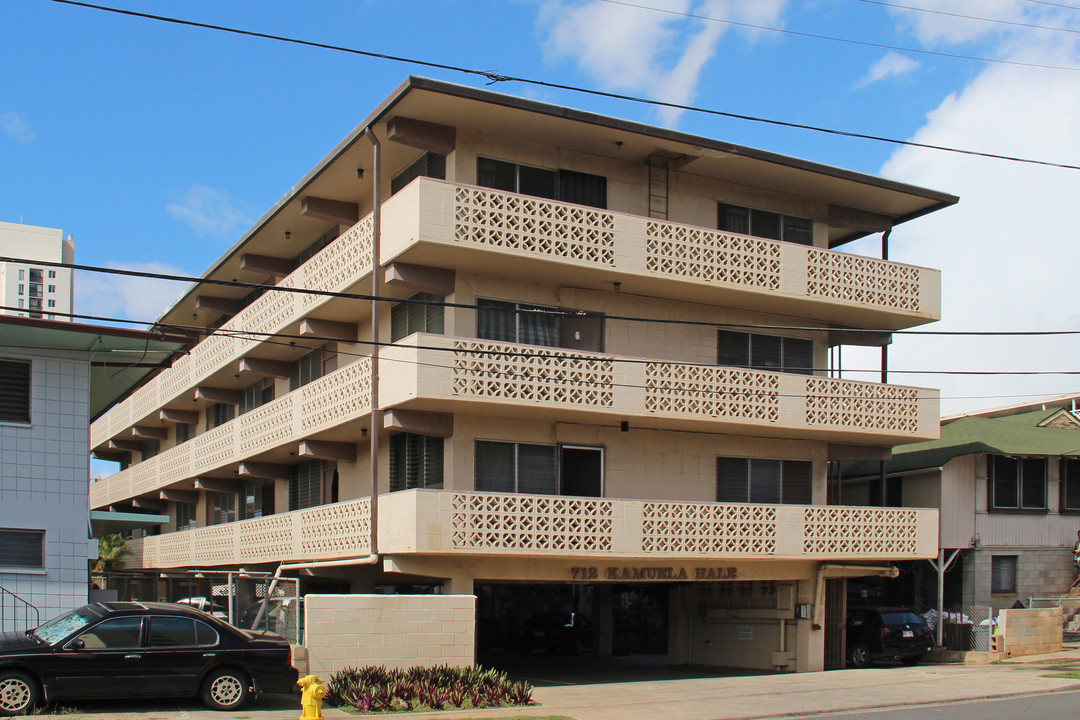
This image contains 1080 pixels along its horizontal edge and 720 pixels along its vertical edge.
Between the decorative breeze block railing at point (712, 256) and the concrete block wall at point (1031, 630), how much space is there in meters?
10.00

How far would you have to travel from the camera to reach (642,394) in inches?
924

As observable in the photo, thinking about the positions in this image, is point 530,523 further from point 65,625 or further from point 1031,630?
point 1031,630

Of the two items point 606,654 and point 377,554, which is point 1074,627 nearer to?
point 606,654

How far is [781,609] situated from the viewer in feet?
88.1

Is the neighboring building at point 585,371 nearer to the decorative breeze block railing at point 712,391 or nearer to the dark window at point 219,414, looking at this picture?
the decorative breeze block railing at point 712,391

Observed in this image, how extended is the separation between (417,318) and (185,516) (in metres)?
20.1

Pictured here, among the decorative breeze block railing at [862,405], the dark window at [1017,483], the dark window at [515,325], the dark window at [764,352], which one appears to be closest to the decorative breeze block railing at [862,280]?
the dark window at [764,352]

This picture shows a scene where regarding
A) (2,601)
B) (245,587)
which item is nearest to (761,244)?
(245,587)

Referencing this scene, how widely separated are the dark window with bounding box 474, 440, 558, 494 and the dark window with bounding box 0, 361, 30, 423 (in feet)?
27.6

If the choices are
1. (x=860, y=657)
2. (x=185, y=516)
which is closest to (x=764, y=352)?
(x=860, y=657)

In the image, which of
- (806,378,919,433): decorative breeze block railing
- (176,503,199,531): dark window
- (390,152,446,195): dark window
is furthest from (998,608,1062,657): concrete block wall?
(176,503,199,531): dark window

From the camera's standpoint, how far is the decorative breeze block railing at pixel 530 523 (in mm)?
21438

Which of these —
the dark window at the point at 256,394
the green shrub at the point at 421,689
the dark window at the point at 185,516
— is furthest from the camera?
the dark window at the point at 185,516

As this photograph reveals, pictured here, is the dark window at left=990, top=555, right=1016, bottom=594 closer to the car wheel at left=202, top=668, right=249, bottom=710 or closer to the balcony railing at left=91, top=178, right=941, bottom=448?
the balcony railing at left=91, top=178, right=941, bottom=448
